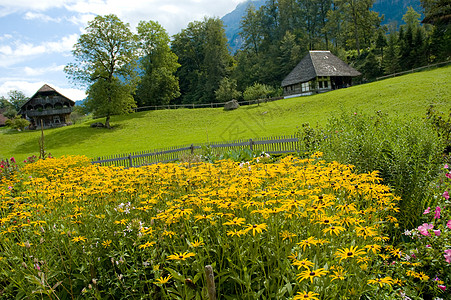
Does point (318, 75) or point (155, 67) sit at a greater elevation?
point (155, 67)

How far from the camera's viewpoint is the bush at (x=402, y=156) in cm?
452

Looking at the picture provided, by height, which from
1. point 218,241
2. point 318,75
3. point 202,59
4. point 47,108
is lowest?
point 218,241

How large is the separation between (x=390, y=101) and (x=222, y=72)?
35054mm

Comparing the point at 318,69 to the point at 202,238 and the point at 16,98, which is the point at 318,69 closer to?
the point at 202,238

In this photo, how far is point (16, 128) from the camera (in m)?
39.0

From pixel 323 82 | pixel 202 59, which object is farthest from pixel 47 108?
pixel 323 82

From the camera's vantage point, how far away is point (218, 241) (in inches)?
92.0

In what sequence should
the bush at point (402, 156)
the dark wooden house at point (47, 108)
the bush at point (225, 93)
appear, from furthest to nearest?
the bush at point (225, 93)
the dark wooden house at point (47, 108)
the bush at point (402, 156)

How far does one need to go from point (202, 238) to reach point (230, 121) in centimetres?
2915

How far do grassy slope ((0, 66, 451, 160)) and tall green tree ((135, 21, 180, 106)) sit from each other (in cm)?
825

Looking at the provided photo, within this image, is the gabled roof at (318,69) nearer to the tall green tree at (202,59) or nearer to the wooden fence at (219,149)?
the tall green tree at (202,59)

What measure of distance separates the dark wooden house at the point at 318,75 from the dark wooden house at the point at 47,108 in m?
34.5

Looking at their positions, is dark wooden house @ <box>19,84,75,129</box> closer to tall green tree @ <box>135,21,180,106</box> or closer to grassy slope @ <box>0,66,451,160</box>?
grassy slope @ <box>0,66,451,160</box>

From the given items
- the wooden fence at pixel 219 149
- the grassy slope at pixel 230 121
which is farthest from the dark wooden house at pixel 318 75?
the wooden fence at pixel 219 149
